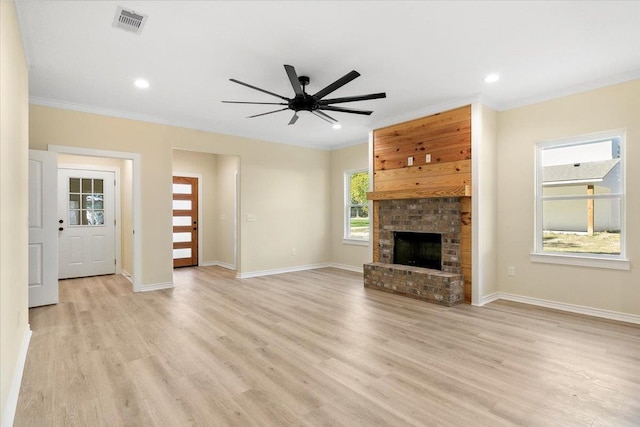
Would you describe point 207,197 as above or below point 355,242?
above

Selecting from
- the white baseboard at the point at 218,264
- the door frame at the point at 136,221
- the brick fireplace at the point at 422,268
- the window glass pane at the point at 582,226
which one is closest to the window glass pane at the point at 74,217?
the door frame at the point at 136,221

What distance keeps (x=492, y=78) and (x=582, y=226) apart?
86.2 inches

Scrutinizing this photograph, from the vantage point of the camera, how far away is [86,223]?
6.54 metres

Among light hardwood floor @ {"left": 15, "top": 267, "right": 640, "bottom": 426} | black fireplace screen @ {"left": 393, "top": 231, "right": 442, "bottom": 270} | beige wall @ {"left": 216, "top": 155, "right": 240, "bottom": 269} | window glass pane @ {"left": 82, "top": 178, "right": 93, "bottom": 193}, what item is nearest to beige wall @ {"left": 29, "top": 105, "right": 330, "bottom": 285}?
beige wall @ {"left": 216, "top": 155, "right": 240, "bottom": 269}

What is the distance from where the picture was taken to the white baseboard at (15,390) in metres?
1.94

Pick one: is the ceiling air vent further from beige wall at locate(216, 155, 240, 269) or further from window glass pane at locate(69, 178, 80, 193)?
window glass pane at locate(69, 178, 80, 193)

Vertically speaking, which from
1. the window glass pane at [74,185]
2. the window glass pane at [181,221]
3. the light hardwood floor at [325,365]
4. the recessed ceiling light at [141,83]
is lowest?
the light hardwood floor at [325,365]

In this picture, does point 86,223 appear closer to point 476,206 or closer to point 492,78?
point 476,206

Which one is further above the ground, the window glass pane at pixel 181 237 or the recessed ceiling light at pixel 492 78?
the recessed ceiling light at pixel 492 78

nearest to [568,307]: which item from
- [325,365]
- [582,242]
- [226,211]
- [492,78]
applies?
[582,242]

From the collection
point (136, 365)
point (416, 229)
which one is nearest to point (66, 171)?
point (136, 365)

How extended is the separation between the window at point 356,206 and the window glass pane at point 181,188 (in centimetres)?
366

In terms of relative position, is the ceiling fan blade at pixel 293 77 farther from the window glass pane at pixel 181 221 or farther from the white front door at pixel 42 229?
the window glass pane at pixel 181 221

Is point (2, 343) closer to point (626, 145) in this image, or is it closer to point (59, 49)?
point (59, 49)
